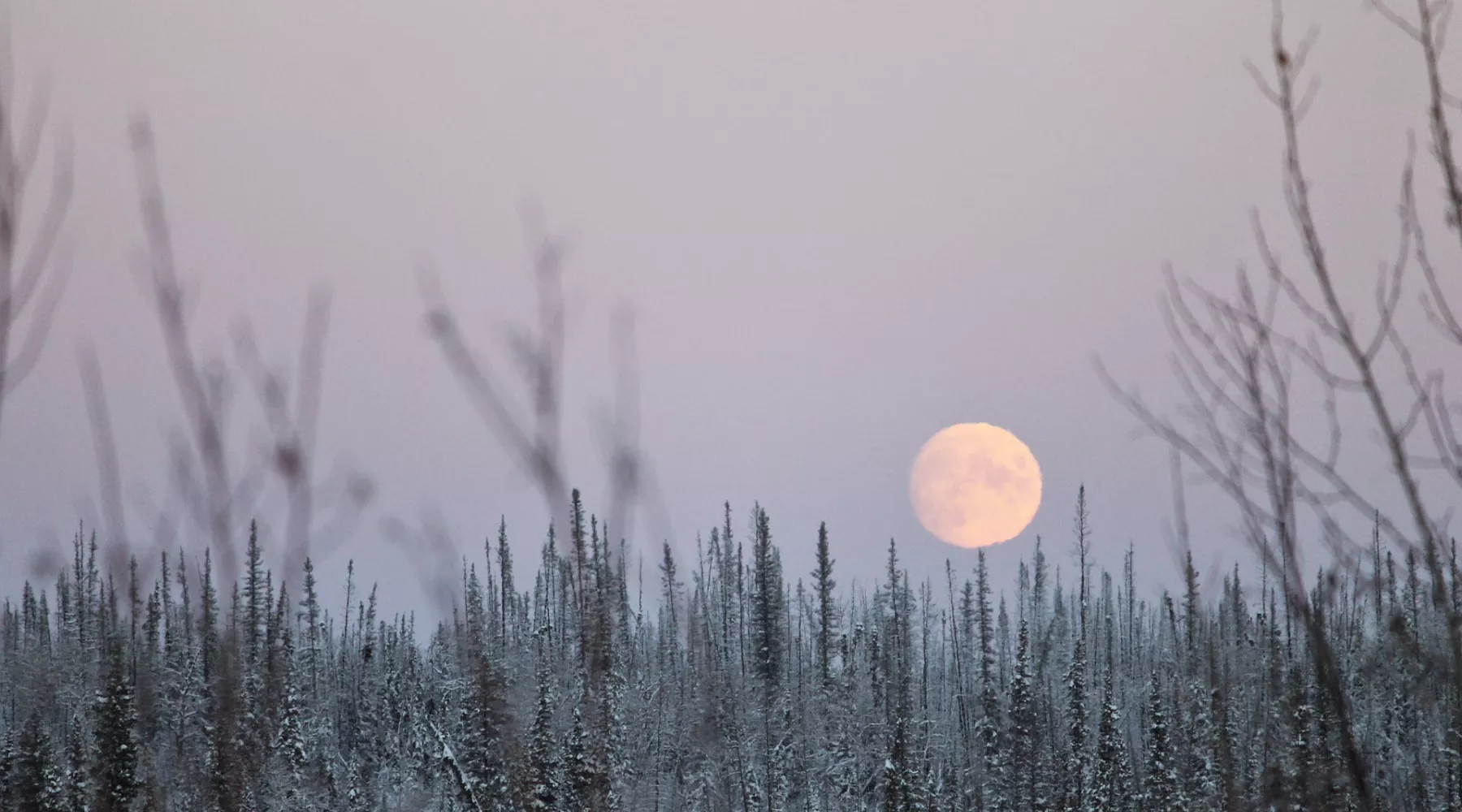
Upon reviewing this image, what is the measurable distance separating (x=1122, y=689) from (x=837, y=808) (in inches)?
1168

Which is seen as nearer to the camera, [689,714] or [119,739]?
[119,739]

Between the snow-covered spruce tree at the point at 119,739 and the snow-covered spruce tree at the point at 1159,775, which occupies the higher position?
the snow-covered spruce tree at the point at 119,739

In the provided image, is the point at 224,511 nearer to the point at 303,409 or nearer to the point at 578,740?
the point at 303,409

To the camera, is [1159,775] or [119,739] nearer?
[119,739]

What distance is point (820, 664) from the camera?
53.8 m

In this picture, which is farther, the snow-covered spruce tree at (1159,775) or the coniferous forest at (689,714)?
the snow-covered spruce tree at (1159,775)

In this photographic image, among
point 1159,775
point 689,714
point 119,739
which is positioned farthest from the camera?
point 689,714

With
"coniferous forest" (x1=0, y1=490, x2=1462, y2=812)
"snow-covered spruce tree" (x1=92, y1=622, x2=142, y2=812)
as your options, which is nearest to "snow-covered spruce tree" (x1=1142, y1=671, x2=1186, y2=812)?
"coniferous forest" (x1=0, y1=490, x2=1462, y2=812)

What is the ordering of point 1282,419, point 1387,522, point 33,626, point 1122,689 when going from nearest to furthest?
1. point 1282,419
2. point 1387,522
3. point 1122,689
4. point 33,626

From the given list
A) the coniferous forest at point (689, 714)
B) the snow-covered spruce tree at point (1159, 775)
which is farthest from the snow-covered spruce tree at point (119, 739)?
the snow-covered spruce tree at point (1159, 775)

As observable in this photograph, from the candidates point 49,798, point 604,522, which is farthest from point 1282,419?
point 49,798

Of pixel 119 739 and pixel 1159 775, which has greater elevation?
pixel 119 739

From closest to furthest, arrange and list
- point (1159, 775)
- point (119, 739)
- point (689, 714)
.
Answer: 1. point (119, 739)
2. point (1159, 775)
3. point (689, 714)

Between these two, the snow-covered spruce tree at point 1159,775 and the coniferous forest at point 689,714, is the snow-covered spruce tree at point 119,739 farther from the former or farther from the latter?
the snow-covered spruce tree at point 1159,775
